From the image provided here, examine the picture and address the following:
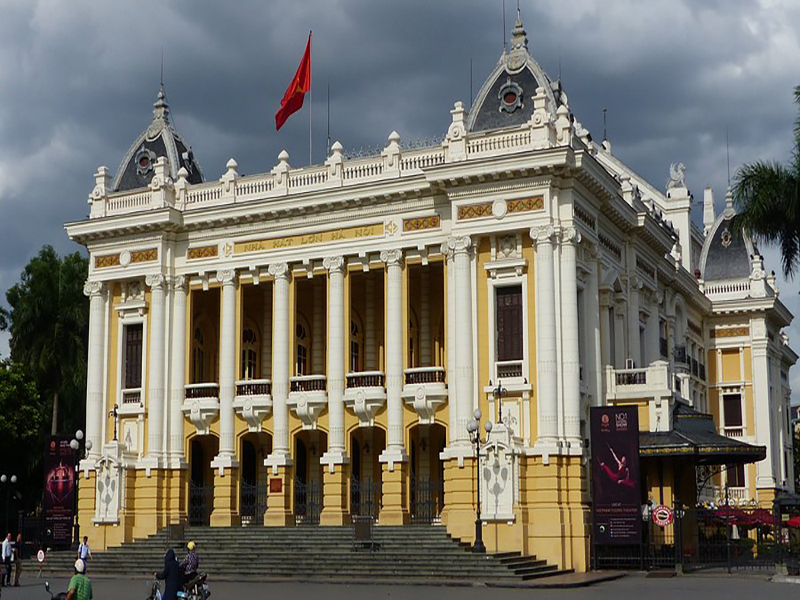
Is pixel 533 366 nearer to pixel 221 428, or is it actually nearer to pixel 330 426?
pixel 330 426

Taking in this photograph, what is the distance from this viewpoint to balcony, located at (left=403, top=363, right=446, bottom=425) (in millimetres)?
38369

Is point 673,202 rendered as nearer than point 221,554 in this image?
No

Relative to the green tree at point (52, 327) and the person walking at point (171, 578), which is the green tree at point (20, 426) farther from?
the person walking at point (171, 578)

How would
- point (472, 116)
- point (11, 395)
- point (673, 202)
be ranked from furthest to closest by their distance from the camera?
point (673, 202) → point (11, 395) → point (472, 116)

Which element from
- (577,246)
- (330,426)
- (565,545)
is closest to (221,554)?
(330,426)

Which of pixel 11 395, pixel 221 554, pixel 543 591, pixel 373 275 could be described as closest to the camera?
pixel 543 591

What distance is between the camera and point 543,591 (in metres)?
28.9

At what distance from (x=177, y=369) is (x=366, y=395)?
8575 mm

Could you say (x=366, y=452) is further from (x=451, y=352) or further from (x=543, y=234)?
(x=543, y=234)

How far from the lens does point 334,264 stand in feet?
134

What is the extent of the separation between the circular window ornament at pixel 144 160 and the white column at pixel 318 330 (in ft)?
29.2

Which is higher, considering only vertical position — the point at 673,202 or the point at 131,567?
the point at 673,202

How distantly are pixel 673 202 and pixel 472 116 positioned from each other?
27819 mm

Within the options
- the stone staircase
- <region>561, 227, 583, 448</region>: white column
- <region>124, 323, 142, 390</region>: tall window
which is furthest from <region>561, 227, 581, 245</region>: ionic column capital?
<region>124, 323, 142, 390</region>: tall window
